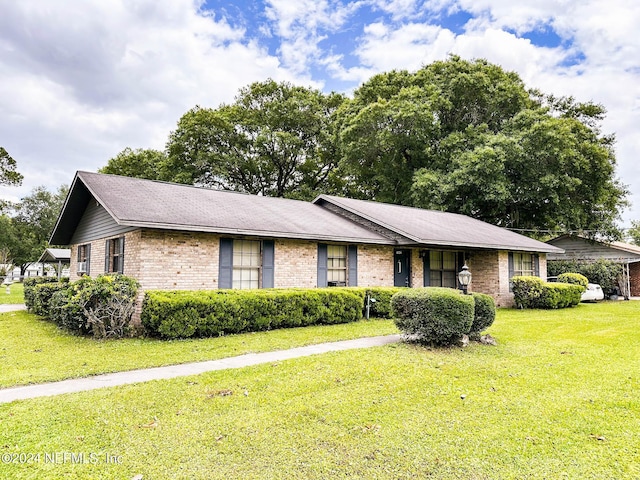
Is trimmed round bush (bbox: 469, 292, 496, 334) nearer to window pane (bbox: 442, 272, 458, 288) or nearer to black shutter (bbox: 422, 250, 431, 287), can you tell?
black shutter (bbox: 422, 250, 431, 287)

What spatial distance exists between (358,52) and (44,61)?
11.6 meters

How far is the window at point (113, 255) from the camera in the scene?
37.3 feet

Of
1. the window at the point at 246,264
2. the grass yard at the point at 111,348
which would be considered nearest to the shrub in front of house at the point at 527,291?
the grass yard at the point at 111,348

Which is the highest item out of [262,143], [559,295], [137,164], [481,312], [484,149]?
[262,143]

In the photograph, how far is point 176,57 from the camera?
15.4 meters

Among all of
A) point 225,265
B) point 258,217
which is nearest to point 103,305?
point 225,265

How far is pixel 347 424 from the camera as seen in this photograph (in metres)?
4.24

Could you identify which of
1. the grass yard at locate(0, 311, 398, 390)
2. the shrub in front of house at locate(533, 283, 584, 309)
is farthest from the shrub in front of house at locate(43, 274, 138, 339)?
the shrub in front of house at locate(533, 283, 584, 309)

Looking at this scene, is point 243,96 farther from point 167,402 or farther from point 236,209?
point 167,402

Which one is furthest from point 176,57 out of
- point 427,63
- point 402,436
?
point 427,63

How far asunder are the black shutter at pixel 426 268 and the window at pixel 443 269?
0.30 ft

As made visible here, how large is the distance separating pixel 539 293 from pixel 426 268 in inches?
176

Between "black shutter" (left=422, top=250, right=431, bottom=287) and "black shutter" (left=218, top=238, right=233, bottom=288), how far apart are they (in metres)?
7.78

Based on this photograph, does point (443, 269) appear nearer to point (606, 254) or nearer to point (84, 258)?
point (84, 258)
